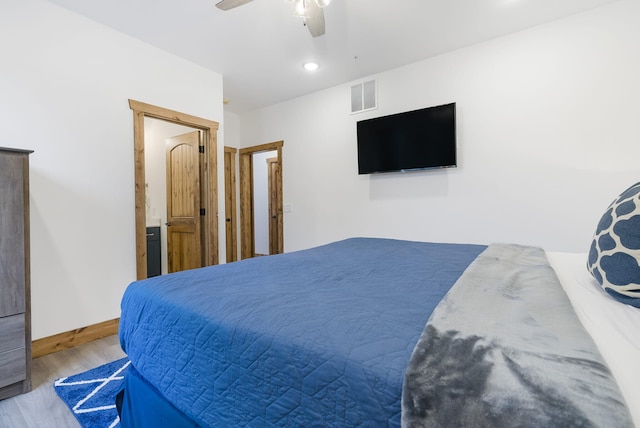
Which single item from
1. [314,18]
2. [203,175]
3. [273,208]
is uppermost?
[314,18]

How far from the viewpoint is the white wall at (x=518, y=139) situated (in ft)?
8.44

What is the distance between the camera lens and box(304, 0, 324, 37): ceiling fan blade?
2047mm

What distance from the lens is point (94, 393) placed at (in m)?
1.82

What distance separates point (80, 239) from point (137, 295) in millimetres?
1877

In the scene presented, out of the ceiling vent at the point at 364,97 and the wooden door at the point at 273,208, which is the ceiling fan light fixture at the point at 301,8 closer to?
the ceiling vent at the point at 364,97

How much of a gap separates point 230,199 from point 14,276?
342 centimetres

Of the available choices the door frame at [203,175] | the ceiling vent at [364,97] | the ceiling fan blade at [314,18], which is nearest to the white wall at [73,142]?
the door frame at [203,175]

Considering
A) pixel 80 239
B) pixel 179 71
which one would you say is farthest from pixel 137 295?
pixel 179 71

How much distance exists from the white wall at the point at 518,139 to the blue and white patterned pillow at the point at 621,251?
2091mm

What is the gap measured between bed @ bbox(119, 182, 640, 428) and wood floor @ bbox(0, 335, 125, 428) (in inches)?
24.4

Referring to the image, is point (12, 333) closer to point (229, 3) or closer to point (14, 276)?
point (14, 276)

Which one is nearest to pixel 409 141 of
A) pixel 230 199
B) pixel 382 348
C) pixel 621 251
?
pixel 621 251

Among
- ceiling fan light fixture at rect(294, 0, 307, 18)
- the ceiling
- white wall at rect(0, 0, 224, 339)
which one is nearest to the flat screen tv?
the ceiling

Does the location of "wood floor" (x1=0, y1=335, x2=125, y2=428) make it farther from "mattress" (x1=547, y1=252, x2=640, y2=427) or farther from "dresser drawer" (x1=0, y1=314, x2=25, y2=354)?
"mattress" (x1=547, y1=252, x2=640, y2=427)
